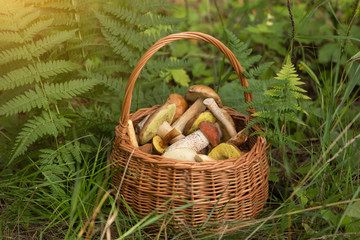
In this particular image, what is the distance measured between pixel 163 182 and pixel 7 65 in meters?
1.31

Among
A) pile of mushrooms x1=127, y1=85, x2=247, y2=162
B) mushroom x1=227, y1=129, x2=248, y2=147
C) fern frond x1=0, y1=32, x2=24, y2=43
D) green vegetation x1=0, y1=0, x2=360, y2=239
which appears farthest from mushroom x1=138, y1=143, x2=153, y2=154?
fern frond x1=0, y1=32, x2=24, y2=43

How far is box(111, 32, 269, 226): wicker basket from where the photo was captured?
183 centimetres

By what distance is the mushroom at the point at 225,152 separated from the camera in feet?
6.56

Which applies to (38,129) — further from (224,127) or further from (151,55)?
(224,127)

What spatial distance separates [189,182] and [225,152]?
1.04 feet

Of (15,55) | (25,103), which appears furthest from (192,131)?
(15,55)

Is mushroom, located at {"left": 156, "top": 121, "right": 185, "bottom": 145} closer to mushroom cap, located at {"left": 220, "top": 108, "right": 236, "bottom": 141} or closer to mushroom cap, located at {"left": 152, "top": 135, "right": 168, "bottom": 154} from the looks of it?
mushroom cap, located at {"left": 152, "top": 135, "right": 168, "bottom": 154}

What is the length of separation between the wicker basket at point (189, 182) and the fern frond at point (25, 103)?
0.53m

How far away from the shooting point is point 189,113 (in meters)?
2.38

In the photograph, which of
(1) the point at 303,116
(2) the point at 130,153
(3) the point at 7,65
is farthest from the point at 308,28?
(3) the point at 7,65

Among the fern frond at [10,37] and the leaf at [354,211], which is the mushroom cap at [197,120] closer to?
the leaf at [354,211]

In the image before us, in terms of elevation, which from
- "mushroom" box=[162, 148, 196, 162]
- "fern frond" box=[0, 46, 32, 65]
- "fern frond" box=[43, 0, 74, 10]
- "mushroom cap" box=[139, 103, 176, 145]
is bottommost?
"mushroom" box=[162, 148, 196, 162]

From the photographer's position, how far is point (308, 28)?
383 cm

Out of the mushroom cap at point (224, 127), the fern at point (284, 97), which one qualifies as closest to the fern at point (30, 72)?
the mushroom cap at point (224, 127)
